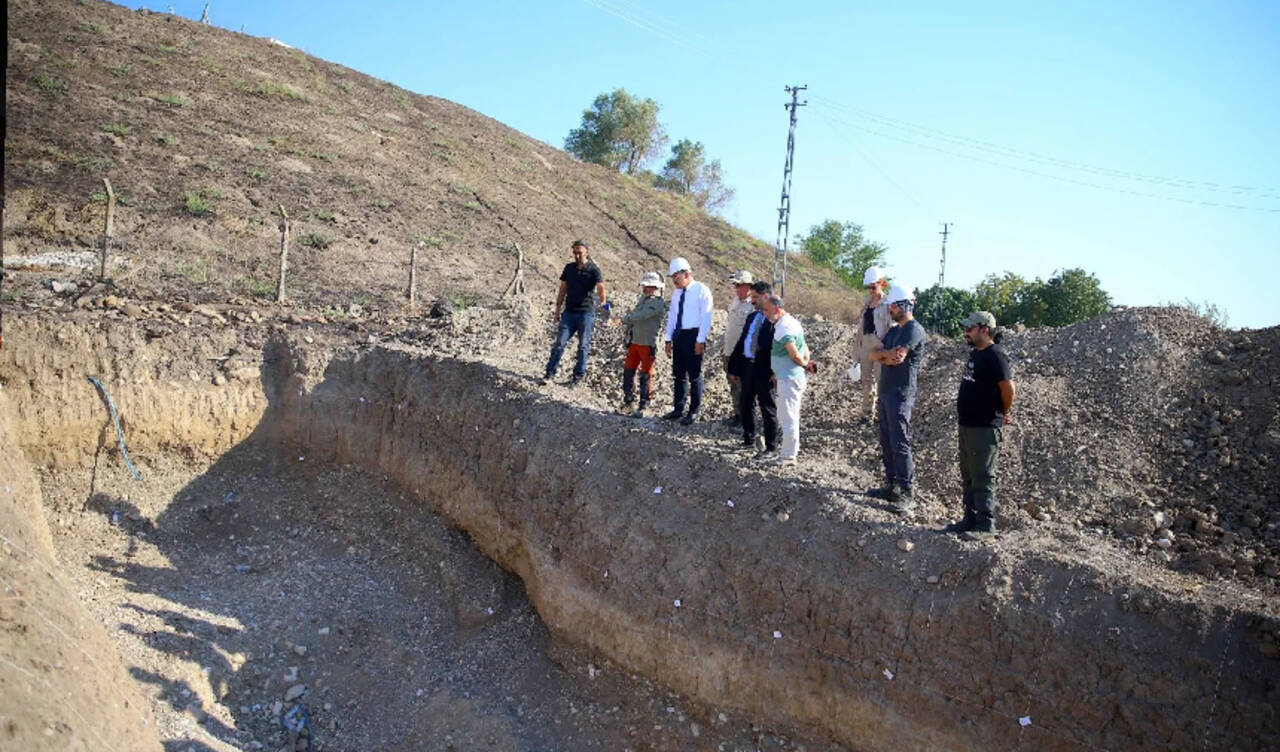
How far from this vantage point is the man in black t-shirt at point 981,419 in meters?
5.97

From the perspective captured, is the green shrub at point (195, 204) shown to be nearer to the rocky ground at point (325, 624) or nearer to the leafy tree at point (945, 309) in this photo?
the rocky ground at point (325, 624)

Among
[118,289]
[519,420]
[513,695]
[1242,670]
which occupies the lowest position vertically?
[513,695]

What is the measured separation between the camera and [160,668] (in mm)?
7262

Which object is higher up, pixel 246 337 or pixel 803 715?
pixel 246 337

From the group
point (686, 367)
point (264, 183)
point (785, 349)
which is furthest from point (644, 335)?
point (264, 183)

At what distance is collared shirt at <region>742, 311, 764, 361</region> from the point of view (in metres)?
7.59

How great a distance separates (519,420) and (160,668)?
3.78 meters

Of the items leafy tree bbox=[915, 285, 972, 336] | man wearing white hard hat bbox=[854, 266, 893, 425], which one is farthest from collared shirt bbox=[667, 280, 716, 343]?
leafy tree bbox=[915, 285, 972, 336]

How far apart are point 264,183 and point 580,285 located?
12.5m

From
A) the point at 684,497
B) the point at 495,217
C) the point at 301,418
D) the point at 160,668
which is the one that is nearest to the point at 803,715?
the point at 684,497

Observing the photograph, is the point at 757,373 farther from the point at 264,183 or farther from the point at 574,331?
the point at 264,183

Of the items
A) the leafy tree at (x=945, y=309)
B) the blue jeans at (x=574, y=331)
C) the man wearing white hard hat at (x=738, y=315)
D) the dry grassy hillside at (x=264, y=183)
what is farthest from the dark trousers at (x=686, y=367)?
the leafy tree at (x=945, y=309)

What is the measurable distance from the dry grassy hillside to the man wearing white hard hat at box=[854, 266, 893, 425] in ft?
26.7

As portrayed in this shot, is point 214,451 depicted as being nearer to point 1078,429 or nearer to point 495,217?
point 1078,429
